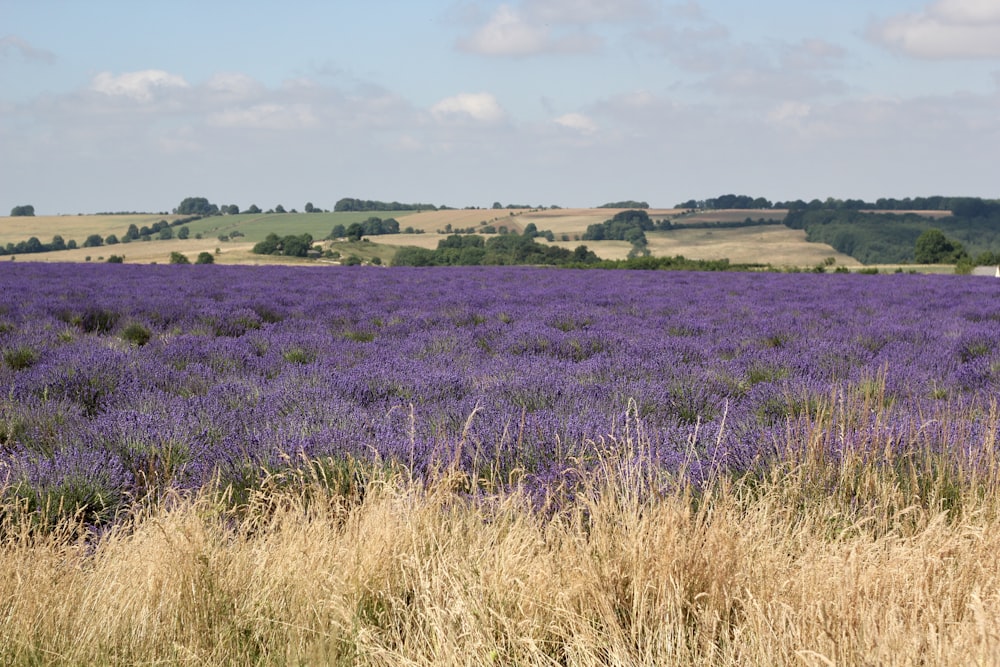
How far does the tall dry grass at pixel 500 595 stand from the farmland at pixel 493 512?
0.01 meters

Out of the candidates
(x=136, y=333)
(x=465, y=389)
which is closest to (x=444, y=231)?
Answer: (x=136, y=333)

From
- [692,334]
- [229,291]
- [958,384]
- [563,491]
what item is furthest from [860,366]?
[229,291]

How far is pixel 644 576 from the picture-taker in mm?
2223

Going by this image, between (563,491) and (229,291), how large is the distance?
13.0 metres

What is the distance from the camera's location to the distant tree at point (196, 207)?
13862cm

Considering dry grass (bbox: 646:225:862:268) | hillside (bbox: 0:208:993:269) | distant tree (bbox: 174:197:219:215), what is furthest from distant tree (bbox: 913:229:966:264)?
distant tree (bbox: 174:197:219:215)

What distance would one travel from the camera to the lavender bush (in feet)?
11.5

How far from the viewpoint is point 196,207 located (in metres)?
140

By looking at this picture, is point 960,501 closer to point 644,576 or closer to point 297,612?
point 644,576

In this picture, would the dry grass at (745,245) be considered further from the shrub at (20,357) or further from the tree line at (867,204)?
the shrub at (20,357)

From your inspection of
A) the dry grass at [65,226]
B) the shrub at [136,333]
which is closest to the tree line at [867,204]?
the dry grass at [65,226]

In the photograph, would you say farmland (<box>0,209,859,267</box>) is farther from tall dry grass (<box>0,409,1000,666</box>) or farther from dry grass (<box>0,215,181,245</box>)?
tall dry grass (<box>0,409,1000,666</box>)

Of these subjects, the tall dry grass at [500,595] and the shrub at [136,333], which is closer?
the tall dry grass at [500,595]

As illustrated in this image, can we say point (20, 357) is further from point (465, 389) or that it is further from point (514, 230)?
point (514, 230)
